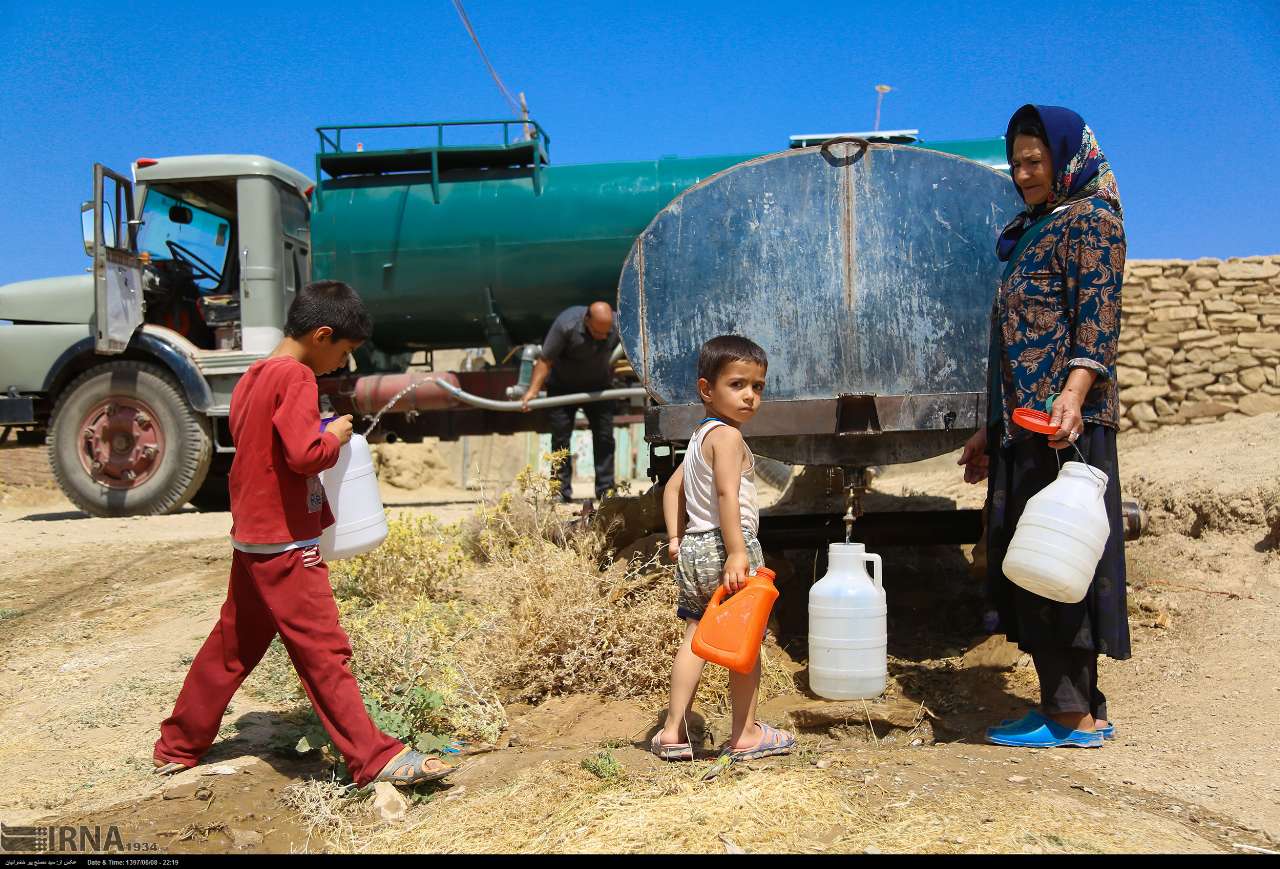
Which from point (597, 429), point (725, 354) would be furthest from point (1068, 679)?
point (597, 429)

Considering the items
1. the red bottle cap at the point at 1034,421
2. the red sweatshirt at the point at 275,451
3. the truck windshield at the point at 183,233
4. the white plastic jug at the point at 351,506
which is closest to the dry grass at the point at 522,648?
the white plastic jug at the point at 351,506

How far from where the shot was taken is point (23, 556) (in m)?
6.45

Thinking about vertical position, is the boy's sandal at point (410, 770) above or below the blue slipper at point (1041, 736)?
above

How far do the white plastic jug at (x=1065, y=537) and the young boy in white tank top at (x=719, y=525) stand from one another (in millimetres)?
843

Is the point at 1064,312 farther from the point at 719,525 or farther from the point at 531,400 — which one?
the point at 531,400

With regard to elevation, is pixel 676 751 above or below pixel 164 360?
below

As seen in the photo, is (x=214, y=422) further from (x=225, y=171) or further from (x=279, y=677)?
(x=279, y=677)

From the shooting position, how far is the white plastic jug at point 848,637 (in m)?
3.55

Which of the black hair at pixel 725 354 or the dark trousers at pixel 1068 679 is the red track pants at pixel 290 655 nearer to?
the black hair at pixel 725 354

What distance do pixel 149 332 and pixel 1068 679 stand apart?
8064 mm

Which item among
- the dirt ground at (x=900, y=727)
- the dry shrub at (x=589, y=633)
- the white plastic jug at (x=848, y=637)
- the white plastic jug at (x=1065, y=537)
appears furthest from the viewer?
the dry shrub at (x=589, y=633)

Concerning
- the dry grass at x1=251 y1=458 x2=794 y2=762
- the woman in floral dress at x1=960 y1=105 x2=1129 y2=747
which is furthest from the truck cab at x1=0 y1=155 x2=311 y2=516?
the woman in floral dress at x1=960 y1=105 x2=1129 y2=747

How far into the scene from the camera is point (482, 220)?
8219 millimetres

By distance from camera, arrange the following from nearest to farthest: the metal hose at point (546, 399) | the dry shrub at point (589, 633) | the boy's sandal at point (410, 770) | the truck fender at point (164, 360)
A: the boy's sandal at point (410, 770) < the dry shrub at point (589, 633) < the metal hose at point (546, 399) < the truck fender at point (164, 360)
